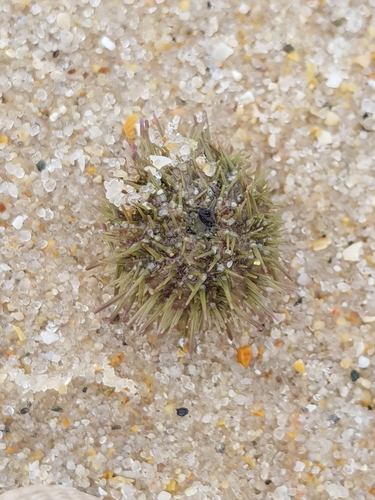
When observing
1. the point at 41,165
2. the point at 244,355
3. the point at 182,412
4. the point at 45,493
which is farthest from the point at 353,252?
the point at 45,493

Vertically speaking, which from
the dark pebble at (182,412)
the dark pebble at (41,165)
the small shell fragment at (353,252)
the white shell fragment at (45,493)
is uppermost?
the dark pebble at (41,165)

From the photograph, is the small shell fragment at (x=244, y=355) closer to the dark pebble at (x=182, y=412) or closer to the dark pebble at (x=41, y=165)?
the dark pebble at (x=182, y=412)

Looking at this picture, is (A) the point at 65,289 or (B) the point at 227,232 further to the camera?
(A) the point at 65,289

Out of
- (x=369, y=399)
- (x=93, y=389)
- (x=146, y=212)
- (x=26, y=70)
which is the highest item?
(x=26, y=70)

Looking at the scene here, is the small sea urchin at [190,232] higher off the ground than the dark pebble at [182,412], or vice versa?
the small sea urchin at [190,232]

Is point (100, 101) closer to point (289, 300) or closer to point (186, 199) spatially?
point (186, 199)

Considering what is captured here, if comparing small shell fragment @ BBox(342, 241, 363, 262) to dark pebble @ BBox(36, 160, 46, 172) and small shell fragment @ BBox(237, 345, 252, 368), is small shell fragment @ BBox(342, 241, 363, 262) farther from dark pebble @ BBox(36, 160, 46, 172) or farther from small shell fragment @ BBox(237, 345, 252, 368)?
dark pebble @ BBox(36, 160, 46, 172)

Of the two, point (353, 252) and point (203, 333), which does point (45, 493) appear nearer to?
point (203, 333)

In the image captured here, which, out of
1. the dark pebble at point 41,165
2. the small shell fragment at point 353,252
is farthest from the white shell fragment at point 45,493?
the small shell fragment at point 353,252

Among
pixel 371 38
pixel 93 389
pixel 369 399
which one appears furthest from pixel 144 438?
pixel 371 38
